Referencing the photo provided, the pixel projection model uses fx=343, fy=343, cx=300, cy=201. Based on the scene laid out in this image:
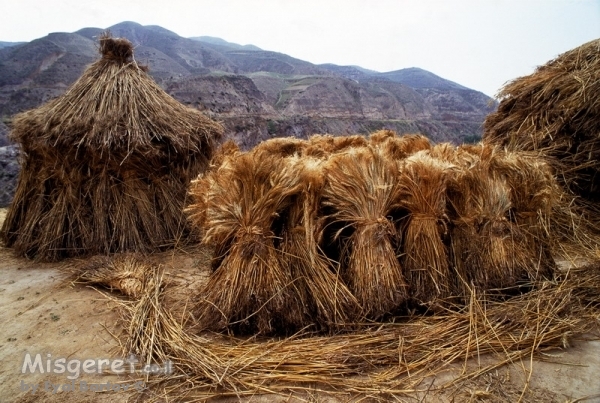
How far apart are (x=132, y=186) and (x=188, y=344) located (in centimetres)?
293

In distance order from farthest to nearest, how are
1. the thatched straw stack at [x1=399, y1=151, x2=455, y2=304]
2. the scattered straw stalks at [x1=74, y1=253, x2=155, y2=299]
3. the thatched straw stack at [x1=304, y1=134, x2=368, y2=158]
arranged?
the thatched straw stack at [x1=304, y1=134, x2=368, y2=158]
the scattered straw stalks at [x1=74, y1=253, x2=155, y2=299]
the thatched straw stack at [x1=399, y1=151, x2=455, y2=304]

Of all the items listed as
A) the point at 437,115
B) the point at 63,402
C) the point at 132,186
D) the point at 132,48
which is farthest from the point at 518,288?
the point at 437,115

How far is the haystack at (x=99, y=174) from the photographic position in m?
4.24

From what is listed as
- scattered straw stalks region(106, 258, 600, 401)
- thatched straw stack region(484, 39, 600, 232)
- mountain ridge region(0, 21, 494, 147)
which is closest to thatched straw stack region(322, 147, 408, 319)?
scattered straw stalks region(106, 258, 600, 401)

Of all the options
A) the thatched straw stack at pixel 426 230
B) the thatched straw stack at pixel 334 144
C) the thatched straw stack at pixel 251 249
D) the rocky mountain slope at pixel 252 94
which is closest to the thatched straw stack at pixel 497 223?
the thatched straw stack at pixel 426 230

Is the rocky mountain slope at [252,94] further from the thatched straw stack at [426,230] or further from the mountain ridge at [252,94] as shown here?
the thatched straw stack at [426,230]

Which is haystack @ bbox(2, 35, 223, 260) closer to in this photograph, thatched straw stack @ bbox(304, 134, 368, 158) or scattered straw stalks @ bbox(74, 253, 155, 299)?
scattered straw stalks @ bbox(74, 253, 155, 299)

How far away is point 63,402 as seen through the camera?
1.84 m

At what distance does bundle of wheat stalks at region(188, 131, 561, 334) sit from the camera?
2293 millimetres

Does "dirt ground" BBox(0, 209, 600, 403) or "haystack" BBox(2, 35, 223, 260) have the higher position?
"haystack" BBox(2, 35, 223, 260)

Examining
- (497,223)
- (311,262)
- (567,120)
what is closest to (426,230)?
(497,223)

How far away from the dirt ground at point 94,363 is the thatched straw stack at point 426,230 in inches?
23.4

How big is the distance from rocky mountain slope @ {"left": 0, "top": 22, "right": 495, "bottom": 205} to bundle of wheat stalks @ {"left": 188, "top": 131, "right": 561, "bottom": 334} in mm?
4051

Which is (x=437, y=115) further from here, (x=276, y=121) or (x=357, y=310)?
(x=357, y=310)
